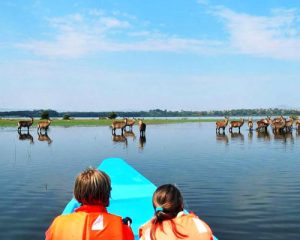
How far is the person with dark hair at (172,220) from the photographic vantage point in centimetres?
420

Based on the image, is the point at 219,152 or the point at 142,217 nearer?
the point at 142,217

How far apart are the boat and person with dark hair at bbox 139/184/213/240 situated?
3459mm

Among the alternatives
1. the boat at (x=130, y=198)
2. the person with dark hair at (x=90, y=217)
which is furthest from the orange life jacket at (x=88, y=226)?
the boat at (x=130, y=198)

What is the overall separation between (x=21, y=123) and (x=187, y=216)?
54117 mm

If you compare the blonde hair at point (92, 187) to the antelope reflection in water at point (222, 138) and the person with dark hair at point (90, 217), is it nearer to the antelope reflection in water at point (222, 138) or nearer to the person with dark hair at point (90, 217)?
the person with dark hair at point (90, 217)

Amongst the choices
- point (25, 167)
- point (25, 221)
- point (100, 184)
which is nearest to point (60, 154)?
point (25, 167)

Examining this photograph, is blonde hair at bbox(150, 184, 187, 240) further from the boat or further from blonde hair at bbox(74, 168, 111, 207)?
→ the boat

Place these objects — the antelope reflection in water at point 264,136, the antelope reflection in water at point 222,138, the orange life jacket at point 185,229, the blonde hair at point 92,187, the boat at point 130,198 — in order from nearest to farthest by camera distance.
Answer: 1. the blonde hair at point 92,187
2. the orange life jacket at point 185,229
3. the boat at point 130,198
4. the antelope reflection in water at point 222,138
5. the antelope reflection in water at point 264,136

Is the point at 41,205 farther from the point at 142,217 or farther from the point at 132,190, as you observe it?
the point at 142,217

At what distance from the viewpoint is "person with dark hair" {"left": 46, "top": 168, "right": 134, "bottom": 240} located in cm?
417

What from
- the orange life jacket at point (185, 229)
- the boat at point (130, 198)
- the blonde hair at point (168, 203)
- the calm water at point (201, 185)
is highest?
the blonde hair at point (168, 203)

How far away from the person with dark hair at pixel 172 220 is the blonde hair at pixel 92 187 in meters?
0.51

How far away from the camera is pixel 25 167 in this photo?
19.8 metres

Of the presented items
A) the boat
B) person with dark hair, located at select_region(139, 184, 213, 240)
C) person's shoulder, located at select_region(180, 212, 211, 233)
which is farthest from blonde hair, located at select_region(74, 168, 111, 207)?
the boat
